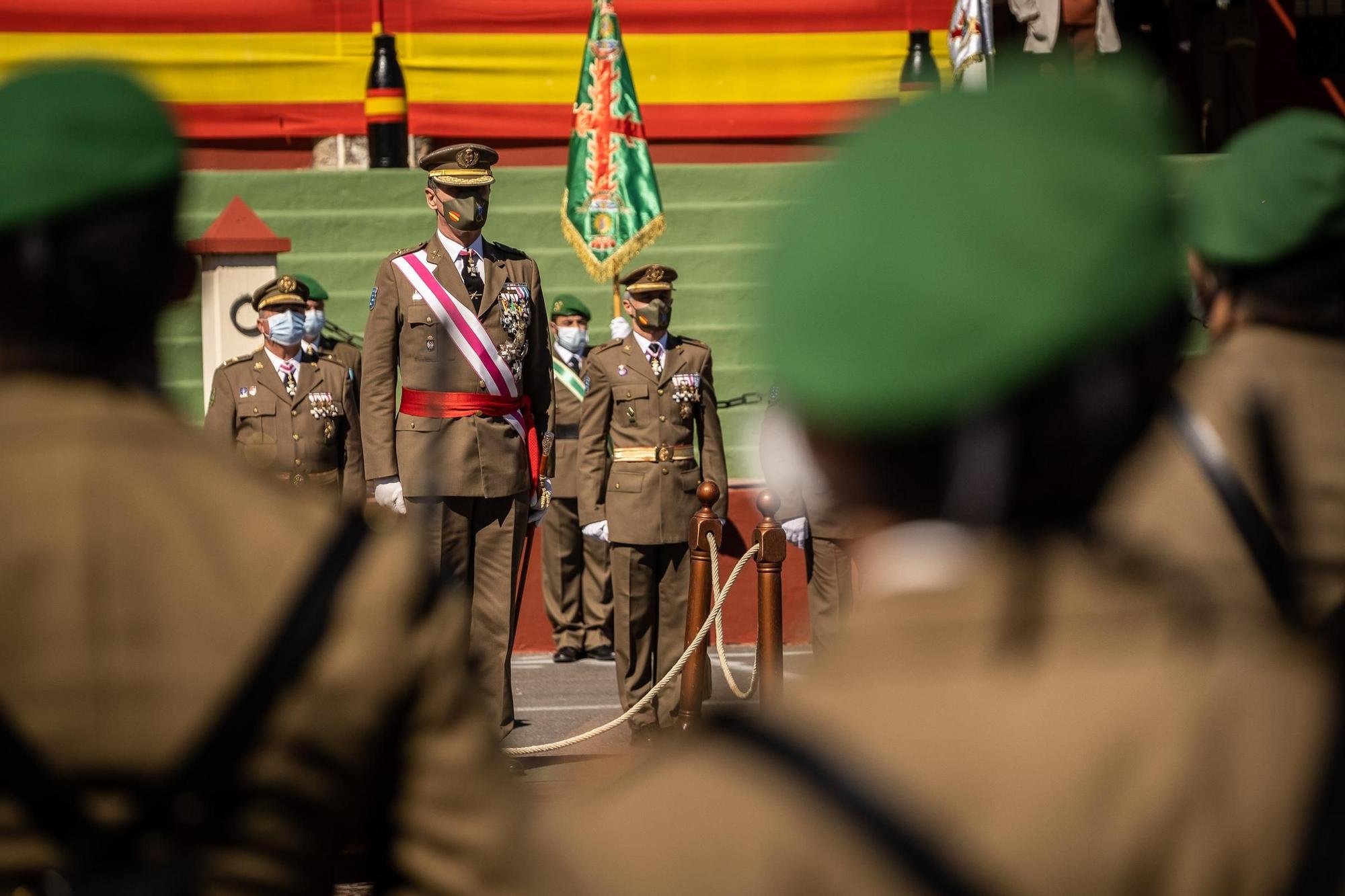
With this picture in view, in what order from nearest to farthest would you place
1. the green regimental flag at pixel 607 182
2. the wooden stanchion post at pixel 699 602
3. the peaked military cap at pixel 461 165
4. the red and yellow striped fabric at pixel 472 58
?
the peaked military cap at pixel 461 165, the wooden stanchion post at pixel 699 602, the green regimental flag at pixel 607 182, the red and yellow striped fabric at pixel 472 58

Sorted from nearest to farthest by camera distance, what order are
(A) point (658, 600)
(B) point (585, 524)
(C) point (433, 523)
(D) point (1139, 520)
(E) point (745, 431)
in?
(D) point (1139, 520)
(C) point (433, 523)
(A) point (658, 600)
(B) point (585, 524)
(E) point (745, 431)

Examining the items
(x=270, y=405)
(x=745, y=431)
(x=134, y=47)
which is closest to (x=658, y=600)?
(x=270, y=405)

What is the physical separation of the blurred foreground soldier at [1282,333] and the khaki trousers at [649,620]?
5423mm

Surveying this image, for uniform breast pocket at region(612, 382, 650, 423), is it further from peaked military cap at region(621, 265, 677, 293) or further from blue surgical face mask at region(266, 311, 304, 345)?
blue surgical face mask at region(266, 311, 304, 345)

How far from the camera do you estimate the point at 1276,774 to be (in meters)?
1.19

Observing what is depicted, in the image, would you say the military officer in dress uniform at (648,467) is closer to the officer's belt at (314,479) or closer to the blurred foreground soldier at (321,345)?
the officer's belt at (314,479)

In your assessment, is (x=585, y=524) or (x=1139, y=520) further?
(x=585, y=524)

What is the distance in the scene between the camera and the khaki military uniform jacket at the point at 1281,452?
249 cm

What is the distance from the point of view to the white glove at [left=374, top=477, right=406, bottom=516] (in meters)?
7.38

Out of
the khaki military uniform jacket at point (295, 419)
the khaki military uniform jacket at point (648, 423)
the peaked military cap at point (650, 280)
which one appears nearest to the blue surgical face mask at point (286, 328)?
the khaki military uniform jacket at point (295, 419)

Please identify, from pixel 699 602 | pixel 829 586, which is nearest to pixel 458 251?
pixel 699 602

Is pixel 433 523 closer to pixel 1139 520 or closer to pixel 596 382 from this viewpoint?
pixel 596 382

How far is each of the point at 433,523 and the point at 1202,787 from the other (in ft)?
20.3

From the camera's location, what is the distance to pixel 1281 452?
283 cm
